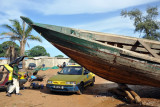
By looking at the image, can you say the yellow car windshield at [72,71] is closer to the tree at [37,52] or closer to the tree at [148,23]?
the tree at [148,23]

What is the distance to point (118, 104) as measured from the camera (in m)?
5.32

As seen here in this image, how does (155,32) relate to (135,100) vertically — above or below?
above

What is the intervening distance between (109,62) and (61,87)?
270 cm

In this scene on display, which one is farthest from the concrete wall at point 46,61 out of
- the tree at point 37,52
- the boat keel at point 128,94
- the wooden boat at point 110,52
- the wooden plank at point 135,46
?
the tree at point 37,52

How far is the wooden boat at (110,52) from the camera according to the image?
4914mm

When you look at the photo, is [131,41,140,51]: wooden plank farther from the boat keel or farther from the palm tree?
the palm tree

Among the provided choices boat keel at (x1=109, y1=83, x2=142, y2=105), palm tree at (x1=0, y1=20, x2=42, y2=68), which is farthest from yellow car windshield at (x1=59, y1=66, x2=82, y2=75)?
palm tree at (x1=0, y1=20, x2=42, y2=68)

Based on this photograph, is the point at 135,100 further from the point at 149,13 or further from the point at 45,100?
the point at 149,13

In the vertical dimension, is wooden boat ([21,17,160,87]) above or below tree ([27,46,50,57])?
above

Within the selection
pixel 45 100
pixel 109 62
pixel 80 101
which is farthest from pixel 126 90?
pixel 45 100

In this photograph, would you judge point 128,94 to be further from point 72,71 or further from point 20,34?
point 20,34

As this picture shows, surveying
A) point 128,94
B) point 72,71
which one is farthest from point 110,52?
point 72,71

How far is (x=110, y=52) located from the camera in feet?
16.4

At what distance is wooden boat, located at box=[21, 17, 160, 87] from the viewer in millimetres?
4914
